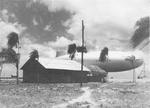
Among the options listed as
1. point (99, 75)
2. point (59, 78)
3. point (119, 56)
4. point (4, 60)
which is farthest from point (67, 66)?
point (119, 56)

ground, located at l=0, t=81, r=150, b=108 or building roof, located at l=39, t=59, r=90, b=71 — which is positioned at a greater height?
building roof, located at l=39, t=59, r=90, b=71

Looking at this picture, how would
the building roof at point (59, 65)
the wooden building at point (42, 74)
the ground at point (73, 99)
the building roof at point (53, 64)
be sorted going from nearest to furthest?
1. the ground at point (73, 99)
2. the building roof at point (53, 64)
3. the wooden building at point (42, 74)
4. the building roof at point (59, 65)

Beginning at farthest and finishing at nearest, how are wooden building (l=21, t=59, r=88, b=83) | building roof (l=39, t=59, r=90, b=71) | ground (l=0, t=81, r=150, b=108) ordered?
building roof (l=39, t=59, r=90, b=71)
wooden building (l=21, t=59, r=88, b=83)
ground (l=0, t=81, r=150, b=108)

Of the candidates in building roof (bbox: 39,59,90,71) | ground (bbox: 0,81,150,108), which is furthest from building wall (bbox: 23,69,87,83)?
ground (bbox: 0,81,150,108)

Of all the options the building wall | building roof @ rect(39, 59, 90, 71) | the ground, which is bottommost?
the ground

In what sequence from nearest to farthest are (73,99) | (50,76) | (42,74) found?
(73,99) < (42,74) < (50,76)

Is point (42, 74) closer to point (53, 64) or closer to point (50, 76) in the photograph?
point (50, 76)

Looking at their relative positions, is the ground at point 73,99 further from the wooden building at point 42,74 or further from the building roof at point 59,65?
the building roof at point 59,65

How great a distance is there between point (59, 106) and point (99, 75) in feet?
211

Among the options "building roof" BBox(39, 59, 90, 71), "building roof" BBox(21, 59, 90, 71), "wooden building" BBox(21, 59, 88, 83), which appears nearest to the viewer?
"building roof" BBox(21, 59, 90, 71)

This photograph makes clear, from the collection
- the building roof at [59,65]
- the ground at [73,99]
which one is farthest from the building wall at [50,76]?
the ground at [73,99]

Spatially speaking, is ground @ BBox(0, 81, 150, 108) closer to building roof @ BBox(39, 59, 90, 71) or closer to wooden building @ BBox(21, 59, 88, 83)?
wooden building @ BBox(21, 59, 88, 83)

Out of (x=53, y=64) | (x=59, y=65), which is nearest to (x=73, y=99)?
(x=53, y=64)

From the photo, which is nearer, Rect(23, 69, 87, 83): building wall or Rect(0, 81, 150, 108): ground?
Rect(0, 81, 150, 108): ground
